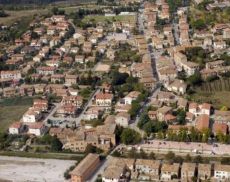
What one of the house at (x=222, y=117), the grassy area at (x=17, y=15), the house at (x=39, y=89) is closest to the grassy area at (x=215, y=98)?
the house at (x=222, y=117)

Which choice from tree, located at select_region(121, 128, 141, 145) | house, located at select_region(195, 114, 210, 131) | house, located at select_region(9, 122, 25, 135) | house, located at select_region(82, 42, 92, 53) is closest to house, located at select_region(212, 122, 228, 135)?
house, located at select_region(195, 114, 210, 131)

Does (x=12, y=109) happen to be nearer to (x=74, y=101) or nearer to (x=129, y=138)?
(x=74, y=101)

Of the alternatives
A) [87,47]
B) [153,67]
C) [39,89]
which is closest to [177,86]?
[153,67]

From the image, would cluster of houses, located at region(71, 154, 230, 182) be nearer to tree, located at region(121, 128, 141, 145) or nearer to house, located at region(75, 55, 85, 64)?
tree, located at region(121, 128, 141, 145)

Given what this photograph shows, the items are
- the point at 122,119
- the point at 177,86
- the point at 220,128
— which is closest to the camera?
the point at 220,128

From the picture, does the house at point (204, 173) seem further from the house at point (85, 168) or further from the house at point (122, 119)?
the house at point (122, 119)

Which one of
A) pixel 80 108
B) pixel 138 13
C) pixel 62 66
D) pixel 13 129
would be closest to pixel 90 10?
pixel 138 13

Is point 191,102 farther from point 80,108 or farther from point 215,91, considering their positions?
point 80,108
